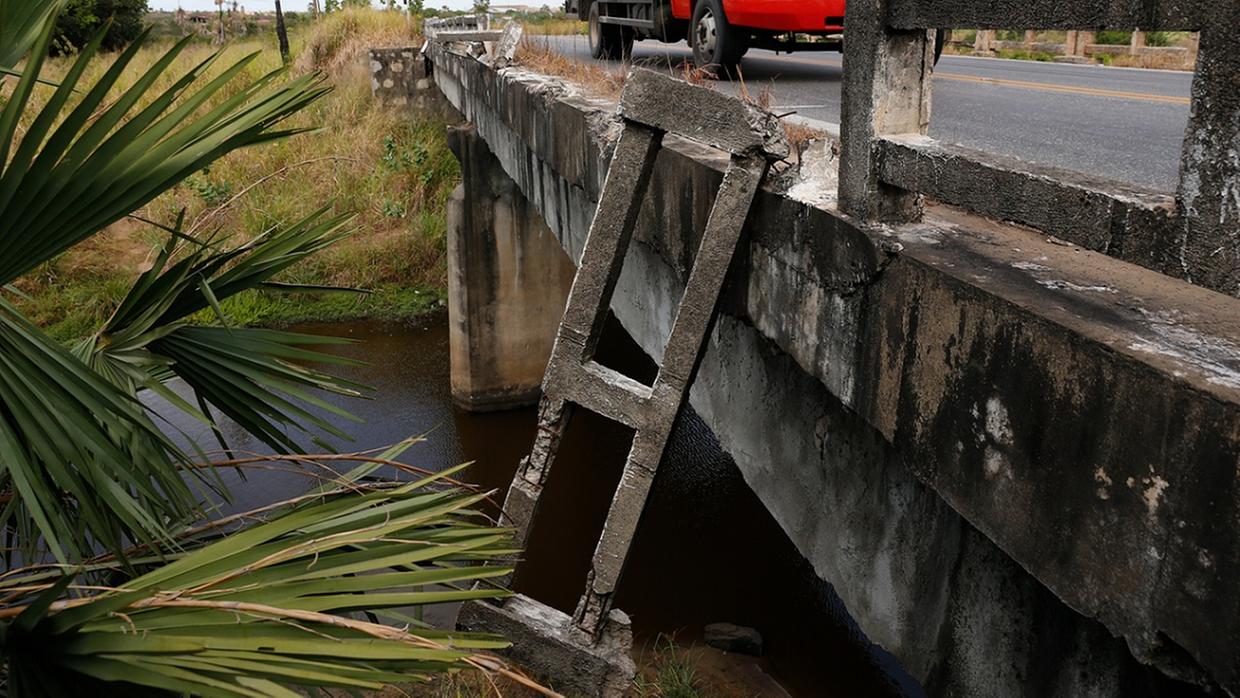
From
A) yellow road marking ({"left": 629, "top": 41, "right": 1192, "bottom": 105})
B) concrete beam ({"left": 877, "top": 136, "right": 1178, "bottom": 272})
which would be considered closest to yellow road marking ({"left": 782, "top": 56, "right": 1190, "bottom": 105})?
yellow road marking ({"left": 629, "top": 41, "right": 1192, "bottom": 105})

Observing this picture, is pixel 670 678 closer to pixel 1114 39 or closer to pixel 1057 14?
pixel 1057 14

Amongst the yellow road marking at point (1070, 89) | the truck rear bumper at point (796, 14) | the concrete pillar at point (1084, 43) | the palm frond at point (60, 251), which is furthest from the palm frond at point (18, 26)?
the concrete pillar at point (1084, 43)

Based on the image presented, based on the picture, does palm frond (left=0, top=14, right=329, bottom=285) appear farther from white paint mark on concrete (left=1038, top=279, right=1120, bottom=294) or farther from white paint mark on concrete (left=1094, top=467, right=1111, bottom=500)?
white paint mark on concrete (left=1094, top=467, right=1111, bottom=500)

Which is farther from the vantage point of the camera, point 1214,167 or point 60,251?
point 60,251

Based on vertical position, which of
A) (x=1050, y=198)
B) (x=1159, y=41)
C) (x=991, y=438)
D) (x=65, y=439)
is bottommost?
(x=65, y=439)

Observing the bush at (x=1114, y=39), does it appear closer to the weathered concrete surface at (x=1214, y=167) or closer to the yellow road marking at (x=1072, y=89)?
the yellow road marking at (x=1072, y=89)

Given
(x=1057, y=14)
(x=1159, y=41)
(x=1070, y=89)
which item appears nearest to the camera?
(x=1057, y=14)

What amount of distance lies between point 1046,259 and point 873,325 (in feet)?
1.25

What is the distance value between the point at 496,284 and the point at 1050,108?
541 centimetres

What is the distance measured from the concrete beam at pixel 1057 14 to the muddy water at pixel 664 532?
2551 millimetres

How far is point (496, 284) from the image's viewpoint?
10.6 meters

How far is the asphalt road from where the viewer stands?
5.33 m

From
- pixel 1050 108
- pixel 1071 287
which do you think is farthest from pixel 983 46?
pixel 1071 287

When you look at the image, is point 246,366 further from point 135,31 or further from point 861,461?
point 135,31
